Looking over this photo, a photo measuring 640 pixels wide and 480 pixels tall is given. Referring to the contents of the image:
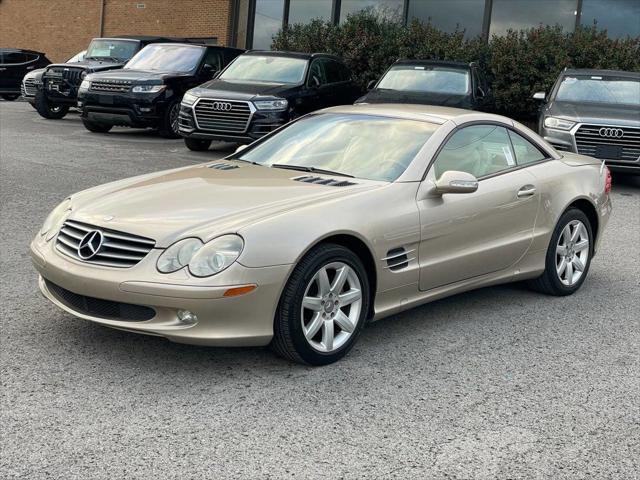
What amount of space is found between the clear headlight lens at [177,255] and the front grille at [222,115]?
9.01 m

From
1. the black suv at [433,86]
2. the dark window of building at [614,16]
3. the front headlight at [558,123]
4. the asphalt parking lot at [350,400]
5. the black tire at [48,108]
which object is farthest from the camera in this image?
the dark window of building at [614,16]

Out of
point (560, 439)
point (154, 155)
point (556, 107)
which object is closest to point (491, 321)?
point (560, 439)

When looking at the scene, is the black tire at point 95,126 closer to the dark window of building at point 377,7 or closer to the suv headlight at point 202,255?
the dark window of building at point 377,7

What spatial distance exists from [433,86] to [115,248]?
1014 centimetres

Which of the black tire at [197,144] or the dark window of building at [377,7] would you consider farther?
the dark window of building at [377,7]

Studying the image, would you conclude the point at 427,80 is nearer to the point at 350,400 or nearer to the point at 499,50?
the point at 499,50

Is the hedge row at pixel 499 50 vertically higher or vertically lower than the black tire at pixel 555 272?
higher

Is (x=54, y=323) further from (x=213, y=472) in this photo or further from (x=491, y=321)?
(x=491, y=321)

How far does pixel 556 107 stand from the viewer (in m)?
12.7

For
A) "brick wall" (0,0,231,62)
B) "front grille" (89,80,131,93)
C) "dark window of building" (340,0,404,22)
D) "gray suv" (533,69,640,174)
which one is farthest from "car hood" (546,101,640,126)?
"brick wall" (0,0,231,62)

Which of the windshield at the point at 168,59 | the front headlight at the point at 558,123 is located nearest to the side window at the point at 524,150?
the front headlight at the point at 558,123

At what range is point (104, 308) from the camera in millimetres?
4414

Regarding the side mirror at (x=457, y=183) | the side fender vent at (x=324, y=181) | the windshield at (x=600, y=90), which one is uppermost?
the windshield at (x=600, y=90)

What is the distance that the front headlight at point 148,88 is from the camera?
15.3 meters
